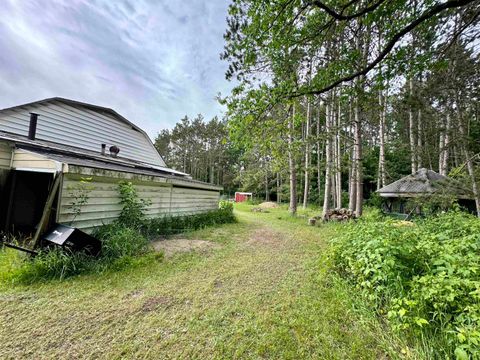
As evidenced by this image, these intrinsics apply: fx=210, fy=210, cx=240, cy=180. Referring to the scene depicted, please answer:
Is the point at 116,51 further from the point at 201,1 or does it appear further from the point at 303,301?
the point at 303,301

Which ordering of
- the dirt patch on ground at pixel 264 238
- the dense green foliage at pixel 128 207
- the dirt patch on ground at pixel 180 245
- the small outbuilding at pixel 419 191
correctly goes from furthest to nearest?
the dirt patch on ground at pixel 264 238
the small outbuilding at pixel 419 191
the dense green foliage at pixel 128 207
the dirt patch on ground at pixel 180 245

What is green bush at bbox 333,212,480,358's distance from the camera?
166 cm

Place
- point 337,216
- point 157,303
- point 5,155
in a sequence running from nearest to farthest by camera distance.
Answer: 1. point 157,303
2. point 5,155
3. point 337,216

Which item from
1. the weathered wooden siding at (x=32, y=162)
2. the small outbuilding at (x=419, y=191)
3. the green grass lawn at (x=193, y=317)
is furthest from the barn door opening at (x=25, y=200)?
the small outbuilding at (x=419, y=191)

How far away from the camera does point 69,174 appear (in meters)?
3.99

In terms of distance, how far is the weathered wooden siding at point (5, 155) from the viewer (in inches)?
182

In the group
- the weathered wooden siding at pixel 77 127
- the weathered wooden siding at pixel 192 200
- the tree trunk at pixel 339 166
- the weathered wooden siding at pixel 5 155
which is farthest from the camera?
the tree trunk at pixel 339 166

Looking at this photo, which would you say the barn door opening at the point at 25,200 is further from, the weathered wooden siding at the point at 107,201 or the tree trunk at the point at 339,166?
the tree trunk at the point at 339,166

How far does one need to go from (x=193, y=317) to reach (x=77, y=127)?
10133 mm

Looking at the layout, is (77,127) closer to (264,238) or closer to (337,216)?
(264,238)

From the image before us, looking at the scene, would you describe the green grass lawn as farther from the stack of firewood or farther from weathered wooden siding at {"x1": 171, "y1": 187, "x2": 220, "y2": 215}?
the stack of firewood

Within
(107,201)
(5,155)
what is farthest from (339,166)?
(5,155)

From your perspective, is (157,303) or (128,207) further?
(128,207)

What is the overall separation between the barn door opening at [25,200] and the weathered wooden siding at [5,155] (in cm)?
21
